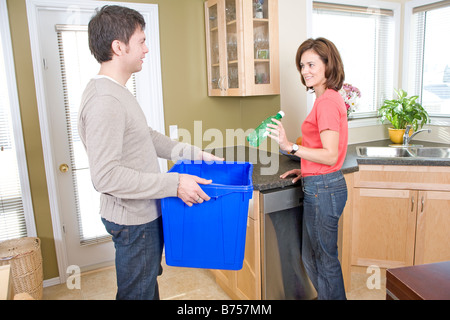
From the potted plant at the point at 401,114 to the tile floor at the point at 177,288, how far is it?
121cm

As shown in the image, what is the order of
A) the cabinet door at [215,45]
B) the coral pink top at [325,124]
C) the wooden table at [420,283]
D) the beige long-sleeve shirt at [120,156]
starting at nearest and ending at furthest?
the wooden table at [420,283], the beige long-sleeve shirt at [120,156], the coral pink top at [325,124], the cabinet door at [215,45]

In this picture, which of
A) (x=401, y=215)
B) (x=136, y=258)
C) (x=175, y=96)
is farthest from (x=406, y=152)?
(x=136, y=258)

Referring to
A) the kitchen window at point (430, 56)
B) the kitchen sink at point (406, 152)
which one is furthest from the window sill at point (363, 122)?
the kitchen window at point (430, 56)

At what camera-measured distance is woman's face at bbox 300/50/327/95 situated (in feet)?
5.79

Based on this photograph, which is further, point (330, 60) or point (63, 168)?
point (63, 168)

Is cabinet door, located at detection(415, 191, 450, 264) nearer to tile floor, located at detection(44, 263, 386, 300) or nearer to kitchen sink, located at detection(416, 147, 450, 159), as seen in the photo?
tile floor, located at detection(44, 263, 386, 300)

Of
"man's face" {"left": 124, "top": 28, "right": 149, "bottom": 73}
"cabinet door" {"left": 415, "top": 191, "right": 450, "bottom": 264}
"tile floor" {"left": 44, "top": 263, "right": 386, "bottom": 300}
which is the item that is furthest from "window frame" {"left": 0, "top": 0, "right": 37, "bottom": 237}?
"cabinet door" {"left": 415, "top": 191, "right": 450, "bottom": 264}

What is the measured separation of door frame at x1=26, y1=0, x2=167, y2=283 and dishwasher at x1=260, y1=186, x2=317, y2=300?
1277mm

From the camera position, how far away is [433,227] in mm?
2465

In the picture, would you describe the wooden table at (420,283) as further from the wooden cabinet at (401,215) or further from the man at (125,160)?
the wooden cabinet at (401,215)

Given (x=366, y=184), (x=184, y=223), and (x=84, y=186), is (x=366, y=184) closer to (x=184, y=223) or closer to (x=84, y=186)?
(x=184, y=223)

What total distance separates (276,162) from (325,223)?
0.73 metres

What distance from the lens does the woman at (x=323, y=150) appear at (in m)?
1.68

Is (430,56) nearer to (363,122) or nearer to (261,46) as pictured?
(363,122)
